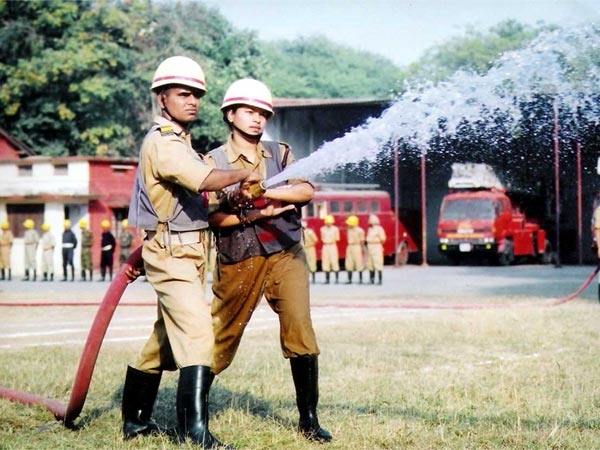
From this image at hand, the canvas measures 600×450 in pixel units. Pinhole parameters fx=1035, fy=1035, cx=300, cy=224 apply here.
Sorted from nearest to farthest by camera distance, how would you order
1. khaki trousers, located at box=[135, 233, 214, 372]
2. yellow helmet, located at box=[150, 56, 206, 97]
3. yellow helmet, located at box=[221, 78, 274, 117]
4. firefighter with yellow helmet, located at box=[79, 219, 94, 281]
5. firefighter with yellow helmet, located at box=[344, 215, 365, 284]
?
khaki trousers, located at box=[135, 233, 214, 372], yellow helmet, located at box=[150, 56, 206, 97], yellow helmet, located at box=[221, 78, 274, 117], firefighter with yellow helmet, located at box=[344, 215, 365, 284], firefighter with yellow helmet, located at box=[79, 219, 94, 281]

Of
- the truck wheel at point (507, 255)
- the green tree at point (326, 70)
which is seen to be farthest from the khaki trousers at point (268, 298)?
the green tree at point (326, 70)

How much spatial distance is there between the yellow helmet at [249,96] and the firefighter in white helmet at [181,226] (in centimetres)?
18

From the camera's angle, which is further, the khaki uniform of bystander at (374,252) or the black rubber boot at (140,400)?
the khaki uniform of bystander at (374,252)

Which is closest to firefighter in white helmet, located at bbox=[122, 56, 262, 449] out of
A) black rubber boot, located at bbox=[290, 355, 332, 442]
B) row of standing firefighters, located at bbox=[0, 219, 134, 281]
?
black rubber boot, located at bbox=[290, 355, 332, 442]

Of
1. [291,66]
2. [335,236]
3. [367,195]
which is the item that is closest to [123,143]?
[367,195]

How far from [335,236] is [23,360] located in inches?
765

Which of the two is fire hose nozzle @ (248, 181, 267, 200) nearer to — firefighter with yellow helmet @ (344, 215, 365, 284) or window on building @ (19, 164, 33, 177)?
firefighter with yellow helmet @ (344, 215, 365, 284)

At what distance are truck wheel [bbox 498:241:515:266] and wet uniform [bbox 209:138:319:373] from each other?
31414 millimetres

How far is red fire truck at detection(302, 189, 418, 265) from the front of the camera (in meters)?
35.0

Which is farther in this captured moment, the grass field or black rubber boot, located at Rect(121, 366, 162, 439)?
black rubber boot, located at Rect(121, 366, 162, 439)

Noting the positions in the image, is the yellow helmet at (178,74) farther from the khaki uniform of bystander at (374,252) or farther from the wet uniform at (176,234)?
the khaki uniform of bystander at (374,252)

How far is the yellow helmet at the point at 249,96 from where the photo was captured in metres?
5.72

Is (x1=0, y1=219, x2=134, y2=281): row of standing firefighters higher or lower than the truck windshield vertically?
lower

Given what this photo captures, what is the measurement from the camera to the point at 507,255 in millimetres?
37000
